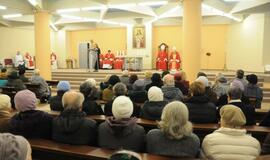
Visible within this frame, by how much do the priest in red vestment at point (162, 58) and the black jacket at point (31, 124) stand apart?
12.9 meters

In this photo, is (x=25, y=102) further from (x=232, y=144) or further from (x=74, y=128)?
(x=232, y=144)

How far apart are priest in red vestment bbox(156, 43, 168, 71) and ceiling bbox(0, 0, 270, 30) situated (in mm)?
1556

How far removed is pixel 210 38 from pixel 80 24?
26.8 feet

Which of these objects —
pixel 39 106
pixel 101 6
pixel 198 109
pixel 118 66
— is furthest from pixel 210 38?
pixel 198 109

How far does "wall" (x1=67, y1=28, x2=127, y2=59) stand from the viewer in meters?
18.3

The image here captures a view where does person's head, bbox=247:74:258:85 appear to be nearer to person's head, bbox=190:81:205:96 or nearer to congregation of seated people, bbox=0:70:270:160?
congregation of seated people, bbox=0:70:270:160

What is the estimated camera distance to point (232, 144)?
2467 mm

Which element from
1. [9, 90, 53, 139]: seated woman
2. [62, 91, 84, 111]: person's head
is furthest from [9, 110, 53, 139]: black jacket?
[62, 91, 84, 111]: person's head

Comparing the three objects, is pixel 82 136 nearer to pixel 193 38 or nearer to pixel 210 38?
pixel 193 38

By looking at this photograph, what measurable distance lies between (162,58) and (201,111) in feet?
40.3

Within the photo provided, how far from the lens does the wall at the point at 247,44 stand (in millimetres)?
12695

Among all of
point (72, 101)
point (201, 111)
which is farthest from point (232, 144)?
point (72, 101)

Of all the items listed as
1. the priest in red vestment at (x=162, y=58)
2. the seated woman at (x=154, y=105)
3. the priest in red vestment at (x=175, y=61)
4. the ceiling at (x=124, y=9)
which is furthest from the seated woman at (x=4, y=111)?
the priest in red vestment at (x=162, y=58)

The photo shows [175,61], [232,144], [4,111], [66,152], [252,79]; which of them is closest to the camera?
[232,144]
